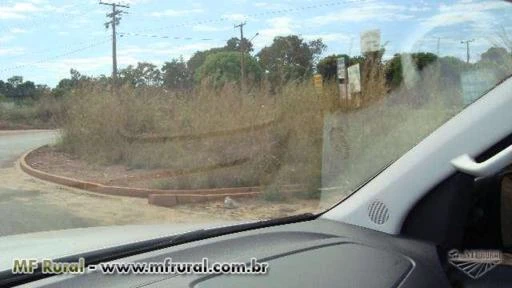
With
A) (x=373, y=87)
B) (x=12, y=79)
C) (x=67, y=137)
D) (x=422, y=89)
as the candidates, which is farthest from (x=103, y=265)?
(x=67, y=137)

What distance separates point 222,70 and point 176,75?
6.66 ft

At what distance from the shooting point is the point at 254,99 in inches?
467

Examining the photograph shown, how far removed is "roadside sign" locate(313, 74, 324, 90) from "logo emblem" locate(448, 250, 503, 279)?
638cm

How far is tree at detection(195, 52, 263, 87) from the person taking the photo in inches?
466

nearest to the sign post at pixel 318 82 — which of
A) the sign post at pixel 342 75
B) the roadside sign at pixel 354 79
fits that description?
the sign post at pixel 342 75

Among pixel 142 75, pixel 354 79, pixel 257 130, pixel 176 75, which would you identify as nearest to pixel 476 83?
pixel 354 79

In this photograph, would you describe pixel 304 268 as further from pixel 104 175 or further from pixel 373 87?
pixel 104 175

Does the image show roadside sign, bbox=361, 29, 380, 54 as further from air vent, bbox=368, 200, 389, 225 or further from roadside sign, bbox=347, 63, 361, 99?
air vent, bbox=368, 200, 389, 225

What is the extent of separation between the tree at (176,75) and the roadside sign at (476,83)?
10.8 m

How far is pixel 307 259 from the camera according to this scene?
2197mm

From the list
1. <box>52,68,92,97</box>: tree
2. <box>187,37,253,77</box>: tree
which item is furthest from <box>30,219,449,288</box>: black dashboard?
<box>52,68,92,97</box>: tree

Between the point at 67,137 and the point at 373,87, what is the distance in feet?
38.6

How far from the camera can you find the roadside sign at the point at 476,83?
2277 mm

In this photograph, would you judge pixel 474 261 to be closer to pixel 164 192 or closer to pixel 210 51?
pixel 164 192
